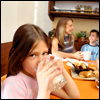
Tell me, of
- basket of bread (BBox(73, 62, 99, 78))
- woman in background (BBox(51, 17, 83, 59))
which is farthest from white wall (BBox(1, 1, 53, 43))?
basket of bread (BBox(73, 62, 99, 78))

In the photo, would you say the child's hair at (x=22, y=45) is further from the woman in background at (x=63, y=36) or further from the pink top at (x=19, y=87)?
the woman in background at (x=63, y=36)

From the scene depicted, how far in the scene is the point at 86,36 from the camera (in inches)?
132

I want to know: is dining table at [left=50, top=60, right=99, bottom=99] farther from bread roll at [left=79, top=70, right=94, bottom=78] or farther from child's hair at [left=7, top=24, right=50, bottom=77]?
child's hair at [left=7, top=24, right=50, bottom=77]

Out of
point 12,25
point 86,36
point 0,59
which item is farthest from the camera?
point 86,36

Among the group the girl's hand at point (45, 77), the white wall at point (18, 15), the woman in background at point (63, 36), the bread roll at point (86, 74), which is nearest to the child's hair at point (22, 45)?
the girl's hand at point (45, 77)

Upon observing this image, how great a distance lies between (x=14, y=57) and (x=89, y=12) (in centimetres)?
291

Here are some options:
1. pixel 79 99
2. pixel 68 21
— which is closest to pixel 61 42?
pixel 68 21

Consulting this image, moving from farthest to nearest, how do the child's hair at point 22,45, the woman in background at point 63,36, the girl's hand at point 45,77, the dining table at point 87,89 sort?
the woman in background at point 63,36
the dining table at point 87,89
the child's hair at point 22,45
the girl's hand at point 45,77

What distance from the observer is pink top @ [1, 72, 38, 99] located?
493 mm

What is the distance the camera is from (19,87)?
53cm

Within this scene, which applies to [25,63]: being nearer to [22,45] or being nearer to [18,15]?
[22,45]

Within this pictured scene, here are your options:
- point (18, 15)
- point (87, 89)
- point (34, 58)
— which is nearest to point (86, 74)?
point (87, 89)

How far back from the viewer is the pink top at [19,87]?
493 millimetres

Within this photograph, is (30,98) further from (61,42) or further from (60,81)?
(61,42)
